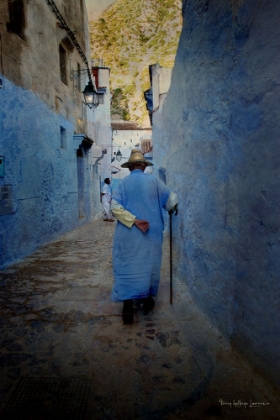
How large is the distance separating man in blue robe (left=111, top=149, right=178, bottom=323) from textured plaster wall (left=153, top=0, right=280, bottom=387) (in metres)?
0.47

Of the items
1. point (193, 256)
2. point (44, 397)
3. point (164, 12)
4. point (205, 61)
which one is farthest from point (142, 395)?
point (164, 12)

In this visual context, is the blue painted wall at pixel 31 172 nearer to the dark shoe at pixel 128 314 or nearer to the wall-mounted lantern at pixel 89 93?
the wall-mounted lantern at pixel 89 93

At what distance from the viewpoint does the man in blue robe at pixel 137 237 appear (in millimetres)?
2957

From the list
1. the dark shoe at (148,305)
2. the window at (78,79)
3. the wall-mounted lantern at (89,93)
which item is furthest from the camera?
the window at (78,79)

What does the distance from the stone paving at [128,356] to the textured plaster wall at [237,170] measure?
20 centimetres

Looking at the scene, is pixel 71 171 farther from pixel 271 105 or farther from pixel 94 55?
pixel 94 55

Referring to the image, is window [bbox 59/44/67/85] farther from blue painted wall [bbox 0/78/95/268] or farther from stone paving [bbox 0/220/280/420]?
stone paving [bbox 0/220/280/420]

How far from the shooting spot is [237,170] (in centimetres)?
216

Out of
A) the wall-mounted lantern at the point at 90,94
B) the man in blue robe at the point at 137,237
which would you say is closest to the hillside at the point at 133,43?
the wall-mounted lantern at the point at 90,94

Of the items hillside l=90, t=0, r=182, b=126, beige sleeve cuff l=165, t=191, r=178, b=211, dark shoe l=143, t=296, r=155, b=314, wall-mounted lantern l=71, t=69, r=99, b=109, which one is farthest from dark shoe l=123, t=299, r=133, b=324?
hillside l=90, t=0, r=182, b=126

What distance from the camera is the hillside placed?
167 ft

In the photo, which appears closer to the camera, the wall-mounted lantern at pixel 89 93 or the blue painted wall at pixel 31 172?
the blue painted wall at pixel 31 172

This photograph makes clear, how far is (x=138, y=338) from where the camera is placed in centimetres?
257

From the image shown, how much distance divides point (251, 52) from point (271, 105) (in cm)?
48
